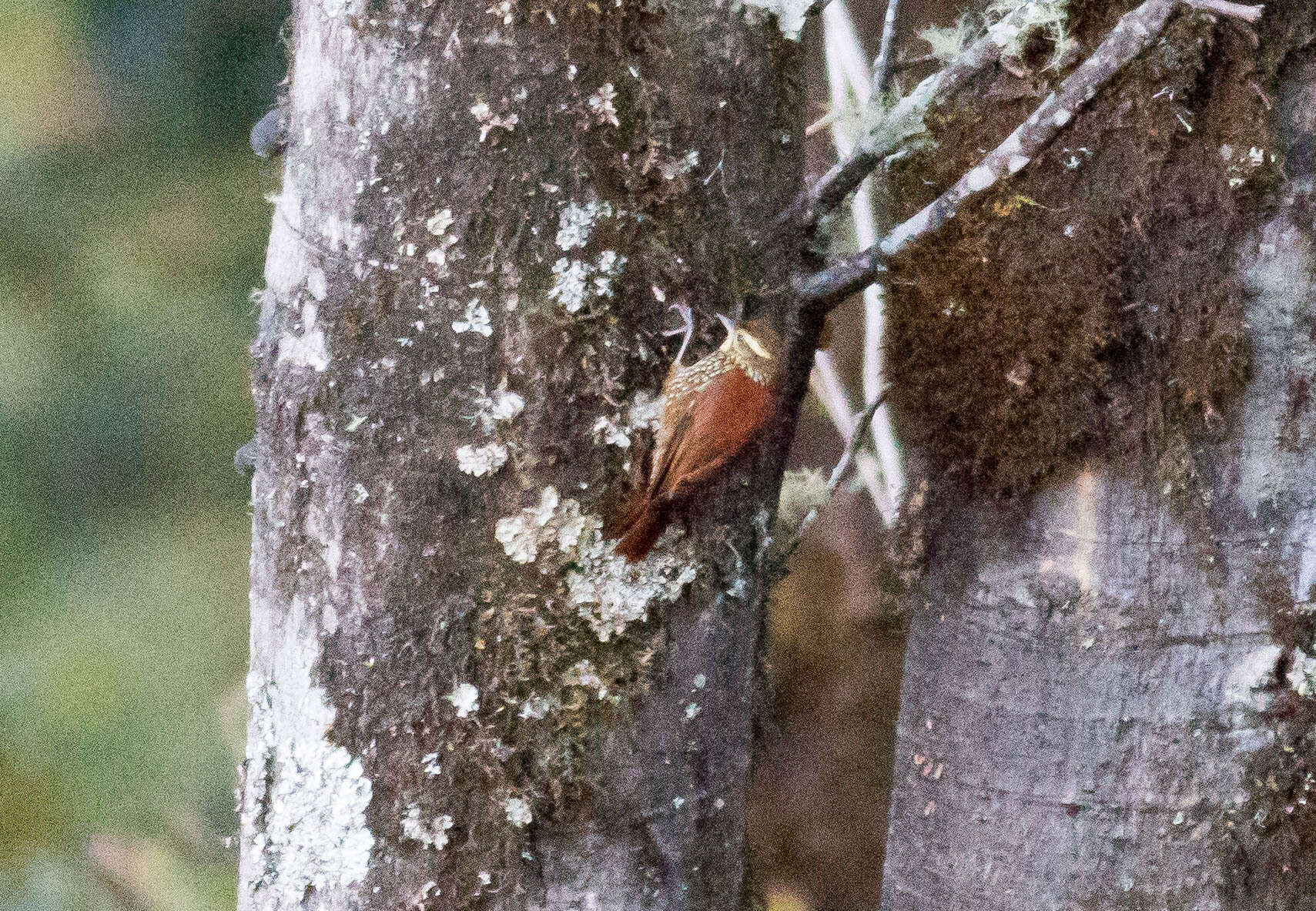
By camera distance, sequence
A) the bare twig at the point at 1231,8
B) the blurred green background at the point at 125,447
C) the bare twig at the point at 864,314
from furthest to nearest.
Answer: the blurred green background at the point at 125,447
the bare twig at the point at 864,314
the bare twig at the point at 1231,8

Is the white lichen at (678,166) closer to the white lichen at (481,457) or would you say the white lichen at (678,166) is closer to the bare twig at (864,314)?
the white lichen at (481,457)

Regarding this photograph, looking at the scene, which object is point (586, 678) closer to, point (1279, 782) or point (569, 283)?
point (569, 283)

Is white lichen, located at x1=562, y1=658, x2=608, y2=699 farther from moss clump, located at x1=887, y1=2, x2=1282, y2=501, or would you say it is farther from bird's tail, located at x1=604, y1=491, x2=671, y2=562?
moss clump, located at x1=887, y1=2, x2=1282, y2=501

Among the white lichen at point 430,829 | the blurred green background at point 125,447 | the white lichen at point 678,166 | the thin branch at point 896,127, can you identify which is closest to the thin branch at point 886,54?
the thin branch at point 896,127

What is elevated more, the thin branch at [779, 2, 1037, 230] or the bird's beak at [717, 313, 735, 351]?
the thin branch at [779, 2, 1037, 230]

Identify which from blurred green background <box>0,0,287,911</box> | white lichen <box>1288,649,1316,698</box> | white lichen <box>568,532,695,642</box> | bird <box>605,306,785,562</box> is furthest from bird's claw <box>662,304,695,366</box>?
blurred green background <box>0,0,287,911</box>

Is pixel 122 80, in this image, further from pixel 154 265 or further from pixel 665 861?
pixel 665 861
